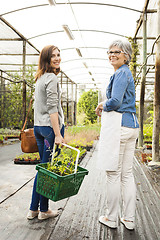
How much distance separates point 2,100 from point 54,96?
9789mm

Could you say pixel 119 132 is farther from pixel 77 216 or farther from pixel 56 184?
pixel 77 216

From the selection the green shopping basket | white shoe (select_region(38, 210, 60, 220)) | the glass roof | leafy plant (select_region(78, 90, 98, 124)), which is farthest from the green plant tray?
leafy plant (select_region(78, 90, 98, 124))

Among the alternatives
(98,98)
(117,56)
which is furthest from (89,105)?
(117,56)

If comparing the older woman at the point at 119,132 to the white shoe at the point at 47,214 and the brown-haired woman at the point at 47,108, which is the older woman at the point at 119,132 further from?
the white shoe at the point at 47,214

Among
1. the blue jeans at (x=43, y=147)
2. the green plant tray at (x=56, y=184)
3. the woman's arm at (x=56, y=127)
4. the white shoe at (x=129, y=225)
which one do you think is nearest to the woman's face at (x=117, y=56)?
the woman's arm at (x=56, y=127)

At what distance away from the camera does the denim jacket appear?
1.83 metres

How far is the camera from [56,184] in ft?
5.70

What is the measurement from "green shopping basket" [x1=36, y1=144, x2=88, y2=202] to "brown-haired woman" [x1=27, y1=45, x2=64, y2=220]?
242 millimetres

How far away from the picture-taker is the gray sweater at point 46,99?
6.50 ft

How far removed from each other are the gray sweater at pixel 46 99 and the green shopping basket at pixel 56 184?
1.30 feet

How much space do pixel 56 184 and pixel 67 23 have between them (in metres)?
6.25

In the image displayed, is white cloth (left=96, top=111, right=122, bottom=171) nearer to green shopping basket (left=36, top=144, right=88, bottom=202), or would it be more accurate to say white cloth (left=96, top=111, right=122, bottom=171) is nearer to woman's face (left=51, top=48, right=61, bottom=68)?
green shopping basket (left=36, top=144, right=88, bottom=202)

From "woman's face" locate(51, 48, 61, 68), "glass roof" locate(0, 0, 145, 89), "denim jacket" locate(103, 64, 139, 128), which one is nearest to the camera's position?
"denim jacket" locate(103, 64, 139, 128)

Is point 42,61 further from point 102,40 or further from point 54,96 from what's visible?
point 102,40
